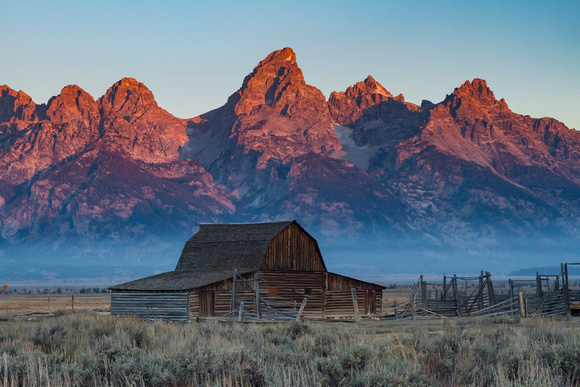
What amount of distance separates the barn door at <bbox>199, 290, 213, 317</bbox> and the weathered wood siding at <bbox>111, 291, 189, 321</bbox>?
34.4 inches

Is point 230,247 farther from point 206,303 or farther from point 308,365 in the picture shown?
point 308,365

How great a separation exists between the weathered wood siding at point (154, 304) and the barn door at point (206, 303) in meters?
0.87

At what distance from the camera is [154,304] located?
1591 inches

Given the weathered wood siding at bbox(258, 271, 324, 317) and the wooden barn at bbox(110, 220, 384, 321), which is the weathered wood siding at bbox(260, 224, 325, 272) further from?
the weathered wood siding at bbox(258, 271, 324, 317)

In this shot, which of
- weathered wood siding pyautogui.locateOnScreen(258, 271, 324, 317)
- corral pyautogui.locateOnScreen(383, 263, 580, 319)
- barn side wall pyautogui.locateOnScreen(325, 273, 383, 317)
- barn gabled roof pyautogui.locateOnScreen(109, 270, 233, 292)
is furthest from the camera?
barn side wall pyautogui.locateOnScreen(325, 273, 383, 317)

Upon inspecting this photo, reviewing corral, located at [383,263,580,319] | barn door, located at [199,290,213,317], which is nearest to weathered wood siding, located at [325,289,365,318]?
corral, located at [383,263,580,319]

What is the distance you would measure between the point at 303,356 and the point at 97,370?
11.2ft

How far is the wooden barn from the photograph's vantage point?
39312 mm

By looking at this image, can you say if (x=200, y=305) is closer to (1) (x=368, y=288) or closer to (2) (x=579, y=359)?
(1) (x=368, y=288)

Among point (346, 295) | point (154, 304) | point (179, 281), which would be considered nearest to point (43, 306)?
point (154, 304)

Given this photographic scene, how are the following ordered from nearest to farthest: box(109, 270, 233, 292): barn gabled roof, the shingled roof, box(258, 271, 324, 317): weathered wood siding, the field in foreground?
the field in foreground → box(109, 270, 233, 292): barn gabled roof → the shingled roof → box(258, 271, 324, 317): weathered wood siding

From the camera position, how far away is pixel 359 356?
11.6 m

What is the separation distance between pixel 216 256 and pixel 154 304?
19.9ft

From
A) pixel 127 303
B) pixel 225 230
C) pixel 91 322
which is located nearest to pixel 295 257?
pixel 225 230
